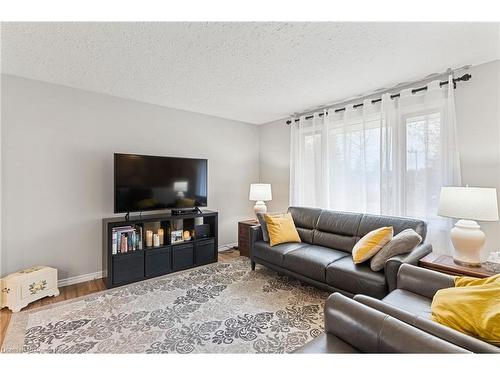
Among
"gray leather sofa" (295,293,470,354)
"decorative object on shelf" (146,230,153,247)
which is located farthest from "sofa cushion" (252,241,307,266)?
"gray leather sofa" (295,293,470,354)

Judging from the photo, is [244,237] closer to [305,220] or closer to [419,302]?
[305,220]

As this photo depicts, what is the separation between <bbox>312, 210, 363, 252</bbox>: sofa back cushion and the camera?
2875 millimetres

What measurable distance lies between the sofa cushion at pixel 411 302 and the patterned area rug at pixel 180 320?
699 mm

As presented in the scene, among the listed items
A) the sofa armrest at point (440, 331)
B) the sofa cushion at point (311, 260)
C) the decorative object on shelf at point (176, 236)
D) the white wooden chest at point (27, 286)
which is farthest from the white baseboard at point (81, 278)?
the sofa armrest at point (440, 331)

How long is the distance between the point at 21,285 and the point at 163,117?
2.59 metres

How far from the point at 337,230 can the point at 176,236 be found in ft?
7.18

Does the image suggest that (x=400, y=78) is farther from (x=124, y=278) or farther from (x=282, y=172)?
(x=124, y=278)

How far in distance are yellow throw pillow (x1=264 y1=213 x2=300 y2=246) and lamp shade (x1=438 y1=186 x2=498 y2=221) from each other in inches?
64.6

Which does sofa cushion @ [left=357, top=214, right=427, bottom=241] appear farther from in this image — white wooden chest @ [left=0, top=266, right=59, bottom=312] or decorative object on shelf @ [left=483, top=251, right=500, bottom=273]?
white wooden chest @ [left=0, top=266, right=59, bottom=312]

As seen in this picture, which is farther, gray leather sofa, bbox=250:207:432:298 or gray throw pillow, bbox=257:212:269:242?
gray throw pillow, bbox=257:212:269:242

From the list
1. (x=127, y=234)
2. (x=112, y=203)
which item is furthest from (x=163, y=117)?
(x=127, y=234)

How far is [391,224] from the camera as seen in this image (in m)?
2.62

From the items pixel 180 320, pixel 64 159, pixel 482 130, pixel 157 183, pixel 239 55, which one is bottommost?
pixel 180 320

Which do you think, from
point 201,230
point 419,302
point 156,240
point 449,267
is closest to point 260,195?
point 201,230
